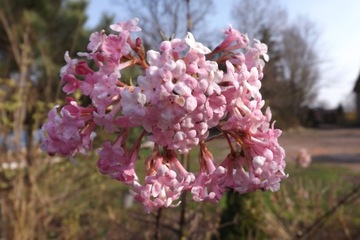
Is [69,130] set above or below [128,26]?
below

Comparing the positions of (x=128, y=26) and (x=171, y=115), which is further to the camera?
(x=128, y=26)

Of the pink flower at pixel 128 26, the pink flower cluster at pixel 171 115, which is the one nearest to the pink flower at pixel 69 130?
the pink flower cluster at pixel 171 115

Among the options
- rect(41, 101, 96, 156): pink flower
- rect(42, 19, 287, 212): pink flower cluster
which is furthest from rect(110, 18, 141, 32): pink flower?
rect(41, 101, 96, 156): pink flower

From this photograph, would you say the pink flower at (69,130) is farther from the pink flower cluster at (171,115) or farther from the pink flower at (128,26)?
the pink flower at (128,26)

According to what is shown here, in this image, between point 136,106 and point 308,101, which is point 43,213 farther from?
point 308,101

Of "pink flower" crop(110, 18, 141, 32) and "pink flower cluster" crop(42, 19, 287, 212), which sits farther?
"pink flower" crop(110, 18, 141, 32)

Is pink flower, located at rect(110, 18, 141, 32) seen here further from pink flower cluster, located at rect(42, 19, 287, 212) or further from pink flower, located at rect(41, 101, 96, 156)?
pink flower, located at rect(41, 101, 96, 156)

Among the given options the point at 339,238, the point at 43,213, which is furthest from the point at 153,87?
the point at 339,238

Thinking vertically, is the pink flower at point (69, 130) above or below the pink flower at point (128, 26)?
below
